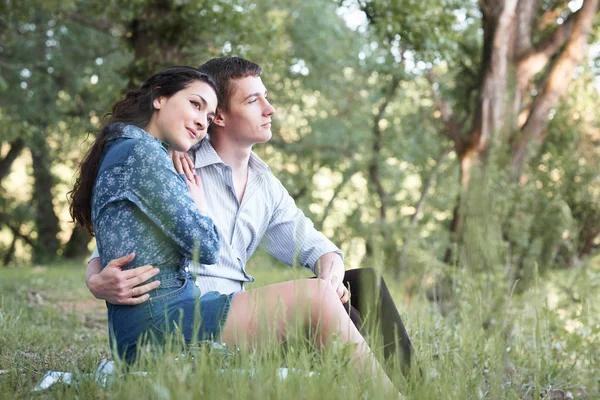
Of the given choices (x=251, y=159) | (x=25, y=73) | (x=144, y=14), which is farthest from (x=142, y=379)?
(x=25, y=73)

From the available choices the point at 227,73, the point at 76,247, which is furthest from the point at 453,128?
the point at 76,247

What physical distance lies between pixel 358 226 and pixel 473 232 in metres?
16.9

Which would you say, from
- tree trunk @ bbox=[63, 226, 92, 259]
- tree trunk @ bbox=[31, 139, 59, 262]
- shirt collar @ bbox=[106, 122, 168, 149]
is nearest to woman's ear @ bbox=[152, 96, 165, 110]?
shirt collar @ bbox=[106, 122, 168, 149]

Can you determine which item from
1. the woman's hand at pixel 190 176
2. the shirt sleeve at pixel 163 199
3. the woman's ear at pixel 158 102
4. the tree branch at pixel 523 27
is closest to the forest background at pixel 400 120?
the tree branch at pixel 523 27

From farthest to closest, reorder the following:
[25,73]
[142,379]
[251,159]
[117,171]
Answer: [25,73] < [251,159] < [117,171] < [142,379]

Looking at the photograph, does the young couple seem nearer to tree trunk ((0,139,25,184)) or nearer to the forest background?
the forest background

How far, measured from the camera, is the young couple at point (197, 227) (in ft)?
8.65

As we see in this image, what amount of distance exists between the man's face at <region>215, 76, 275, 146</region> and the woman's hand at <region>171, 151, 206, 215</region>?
1.01ft

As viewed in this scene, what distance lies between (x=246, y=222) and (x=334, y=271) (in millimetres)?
476

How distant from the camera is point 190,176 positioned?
3.05 m

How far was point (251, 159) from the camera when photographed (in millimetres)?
3604

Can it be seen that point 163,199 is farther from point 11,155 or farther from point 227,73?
point 11,155

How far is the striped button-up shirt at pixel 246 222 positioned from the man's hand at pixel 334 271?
0.17ft

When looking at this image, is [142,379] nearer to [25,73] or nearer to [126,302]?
[126,302]
